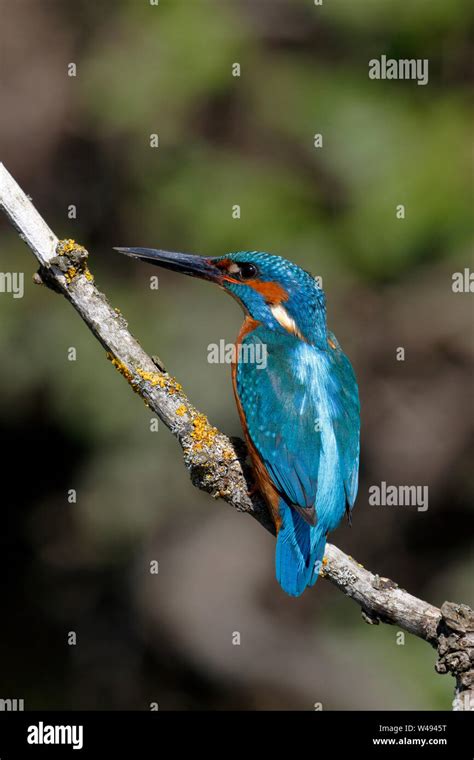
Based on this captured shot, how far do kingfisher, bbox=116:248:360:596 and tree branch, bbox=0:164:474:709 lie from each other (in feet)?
0.52

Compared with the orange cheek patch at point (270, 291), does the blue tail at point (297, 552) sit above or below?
below

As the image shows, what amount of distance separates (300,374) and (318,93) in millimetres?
2648

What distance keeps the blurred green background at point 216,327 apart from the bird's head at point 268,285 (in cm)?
136

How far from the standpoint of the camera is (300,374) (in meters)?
3.71

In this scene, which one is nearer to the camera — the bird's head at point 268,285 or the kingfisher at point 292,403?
the kingfisher at point 292,403

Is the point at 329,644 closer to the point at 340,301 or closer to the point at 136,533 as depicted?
the point at 136,533

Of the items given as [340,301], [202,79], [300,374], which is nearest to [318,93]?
[202,79]

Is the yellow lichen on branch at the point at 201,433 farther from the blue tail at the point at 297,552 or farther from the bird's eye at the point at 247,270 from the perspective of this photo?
the bird's eye at the point at 247,270

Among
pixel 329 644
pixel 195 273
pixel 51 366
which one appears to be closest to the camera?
pixel 195 273

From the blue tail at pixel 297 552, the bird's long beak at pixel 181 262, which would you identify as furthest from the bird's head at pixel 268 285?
the blue tail at pixel 297 552

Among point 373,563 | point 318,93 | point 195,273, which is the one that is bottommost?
point 373,563

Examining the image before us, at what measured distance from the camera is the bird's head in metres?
3.83

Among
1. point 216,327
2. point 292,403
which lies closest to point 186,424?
point 292,403

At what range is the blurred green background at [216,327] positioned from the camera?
214 inches
